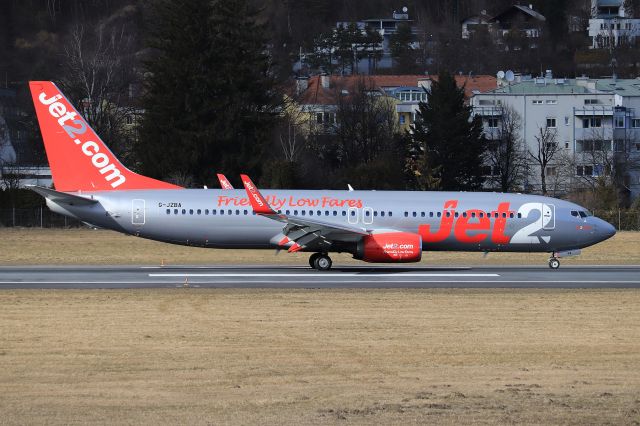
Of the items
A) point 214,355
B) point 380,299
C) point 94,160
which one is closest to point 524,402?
point 214,355

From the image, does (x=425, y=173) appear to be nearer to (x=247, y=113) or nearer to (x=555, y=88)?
(x=247, y=113)

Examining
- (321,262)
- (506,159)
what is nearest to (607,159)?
(506,159)

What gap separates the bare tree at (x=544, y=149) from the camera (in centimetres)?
10725

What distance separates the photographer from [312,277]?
132ft

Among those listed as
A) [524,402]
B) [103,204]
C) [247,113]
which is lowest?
[524,402]

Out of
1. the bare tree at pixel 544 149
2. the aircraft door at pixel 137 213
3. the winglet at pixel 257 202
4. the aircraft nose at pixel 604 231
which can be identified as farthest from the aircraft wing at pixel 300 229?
the bare tree at pixel 544 149

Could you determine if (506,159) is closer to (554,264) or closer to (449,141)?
(449,141)

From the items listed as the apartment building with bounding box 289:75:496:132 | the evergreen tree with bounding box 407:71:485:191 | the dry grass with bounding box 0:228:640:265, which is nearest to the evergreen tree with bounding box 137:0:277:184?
the evergreen tree with bounding box 407:71:485:191

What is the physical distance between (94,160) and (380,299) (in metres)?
15.4

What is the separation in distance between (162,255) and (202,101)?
32644 mm

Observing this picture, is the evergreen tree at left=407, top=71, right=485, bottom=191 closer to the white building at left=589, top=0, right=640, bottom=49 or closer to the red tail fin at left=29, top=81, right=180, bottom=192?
the red tail fin at left=29, top=81, right=180, bottom=192

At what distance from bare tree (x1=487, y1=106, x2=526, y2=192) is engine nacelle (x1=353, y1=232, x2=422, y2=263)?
55.8m

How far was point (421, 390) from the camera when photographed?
21.6 meters

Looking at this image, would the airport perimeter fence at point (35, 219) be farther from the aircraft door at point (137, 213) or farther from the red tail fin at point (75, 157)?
the aircraft door at point (137, 213)
